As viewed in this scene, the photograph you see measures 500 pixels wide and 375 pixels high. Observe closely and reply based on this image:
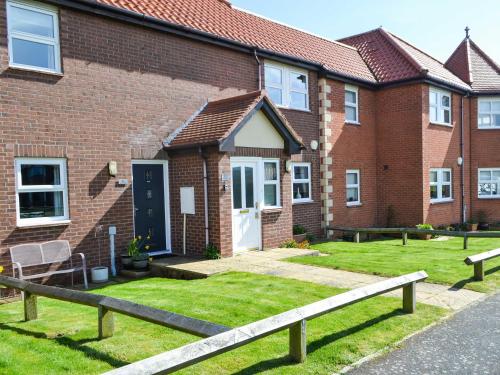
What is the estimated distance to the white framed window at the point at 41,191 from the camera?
29.0 feet

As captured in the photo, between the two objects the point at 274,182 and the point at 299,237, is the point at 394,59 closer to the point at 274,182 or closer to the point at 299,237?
the point at 299,237

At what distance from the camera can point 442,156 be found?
18203 millimetres

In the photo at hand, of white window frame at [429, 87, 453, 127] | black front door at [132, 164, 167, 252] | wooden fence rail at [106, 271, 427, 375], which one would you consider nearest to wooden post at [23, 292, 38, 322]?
wooden fence rail at [106, 271, 427, 375]

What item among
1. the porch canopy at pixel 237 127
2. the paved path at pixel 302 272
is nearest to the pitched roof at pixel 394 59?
the porch canopy at pixel 237 127

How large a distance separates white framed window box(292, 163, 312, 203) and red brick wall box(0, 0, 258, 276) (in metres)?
4.28

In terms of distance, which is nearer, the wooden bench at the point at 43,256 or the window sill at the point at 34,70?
the wooden bench at the point at 43,256

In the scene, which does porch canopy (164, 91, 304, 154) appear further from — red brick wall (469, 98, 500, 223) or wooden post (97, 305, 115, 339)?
red brick wall (469, 98, 500, 223)

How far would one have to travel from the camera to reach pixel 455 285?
8273 mm

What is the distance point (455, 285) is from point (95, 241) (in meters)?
7.23

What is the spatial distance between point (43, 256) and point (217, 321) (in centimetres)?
442

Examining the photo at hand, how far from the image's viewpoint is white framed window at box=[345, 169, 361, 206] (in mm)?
16786

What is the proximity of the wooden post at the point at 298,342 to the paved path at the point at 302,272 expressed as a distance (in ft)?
10.5

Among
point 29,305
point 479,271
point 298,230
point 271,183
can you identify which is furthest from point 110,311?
point 298,230

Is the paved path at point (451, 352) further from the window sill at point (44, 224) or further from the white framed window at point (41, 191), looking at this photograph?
the white framed window at point (41, 191)
